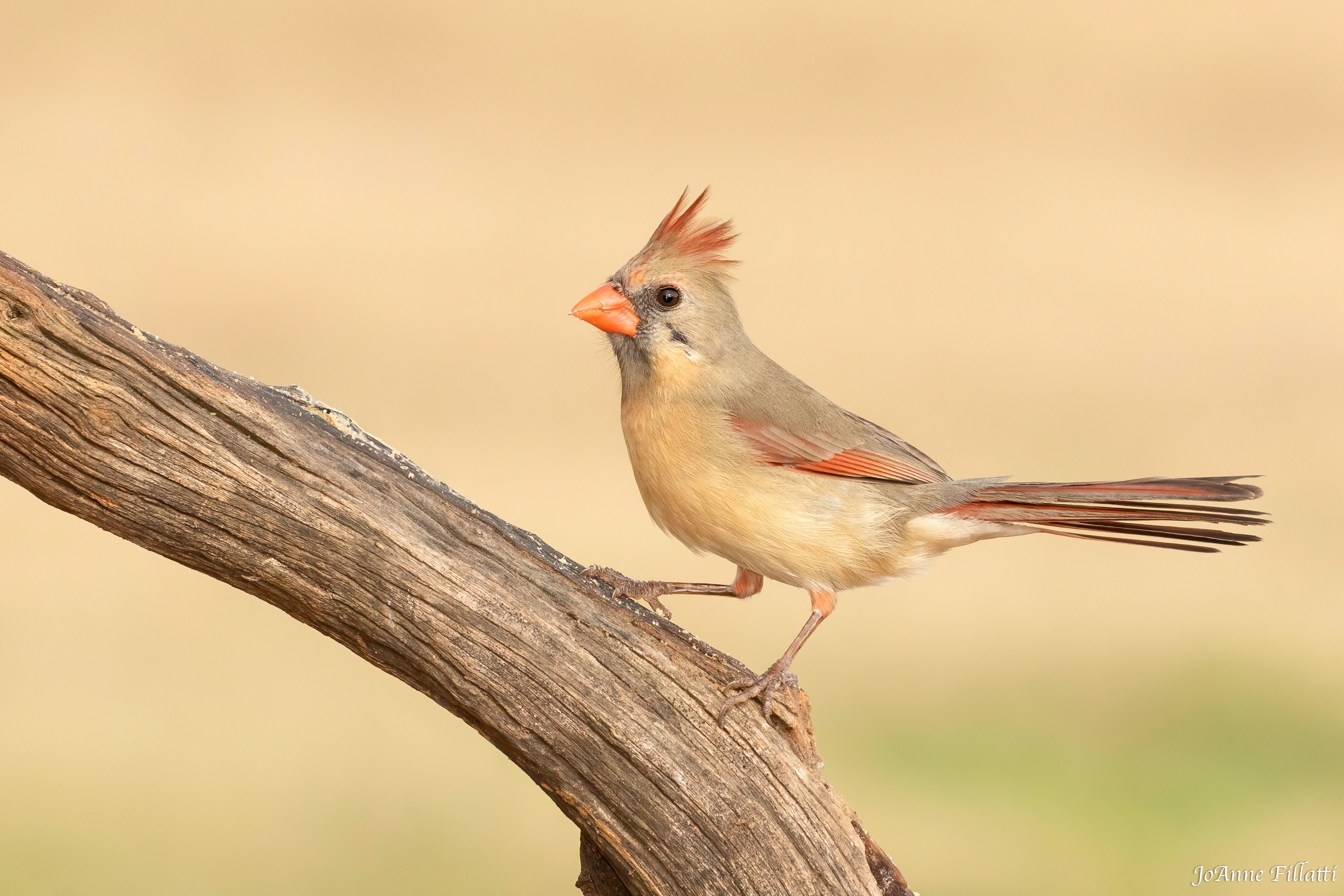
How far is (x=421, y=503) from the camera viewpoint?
260cm

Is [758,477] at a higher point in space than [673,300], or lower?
lower

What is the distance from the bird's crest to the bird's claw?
84cm

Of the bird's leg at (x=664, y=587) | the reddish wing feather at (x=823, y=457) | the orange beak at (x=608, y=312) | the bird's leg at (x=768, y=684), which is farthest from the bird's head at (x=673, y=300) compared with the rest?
the bird's leg at (x=768, y=684)

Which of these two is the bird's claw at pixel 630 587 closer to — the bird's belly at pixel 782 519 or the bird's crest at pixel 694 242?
the bird's belly at pixel 782 519

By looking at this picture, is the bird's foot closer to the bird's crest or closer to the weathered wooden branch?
the weathered wooden branch

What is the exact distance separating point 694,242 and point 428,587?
1.16m

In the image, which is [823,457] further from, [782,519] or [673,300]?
[673,300]

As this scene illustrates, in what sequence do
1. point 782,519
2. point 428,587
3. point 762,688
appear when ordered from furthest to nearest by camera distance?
point 782,519 → point 762,688 → point 428,587

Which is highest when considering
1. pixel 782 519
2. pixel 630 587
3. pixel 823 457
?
pixel 823 457

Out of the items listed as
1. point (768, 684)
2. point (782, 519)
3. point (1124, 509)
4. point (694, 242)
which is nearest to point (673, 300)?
point (694, 242)

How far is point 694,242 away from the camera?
10.2 feet

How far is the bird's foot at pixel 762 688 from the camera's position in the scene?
2652 millimetres

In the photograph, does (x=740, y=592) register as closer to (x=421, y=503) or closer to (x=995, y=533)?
(x=995, y=533)

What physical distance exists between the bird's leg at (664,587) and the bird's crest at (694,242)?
807 millimetres
